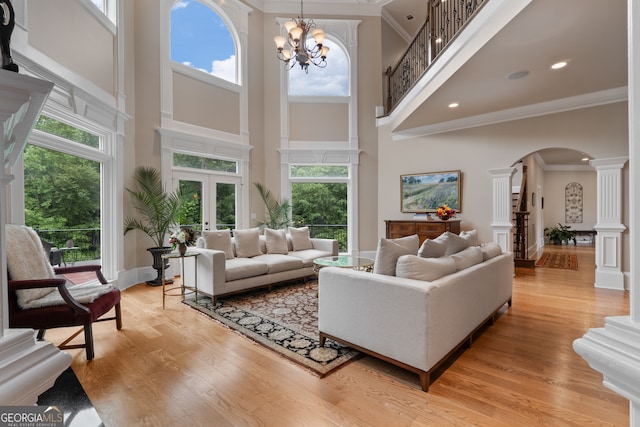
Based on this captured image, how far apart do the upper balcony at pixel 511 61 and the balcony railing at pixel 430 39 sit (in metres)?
0.02

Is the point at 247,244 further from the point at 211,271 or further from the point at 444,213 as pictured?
the point at 444,213

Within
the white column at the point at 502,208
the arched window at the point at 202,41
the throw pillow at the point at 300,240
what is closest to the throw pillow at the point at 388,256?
the throw pillow at the point at 300,240

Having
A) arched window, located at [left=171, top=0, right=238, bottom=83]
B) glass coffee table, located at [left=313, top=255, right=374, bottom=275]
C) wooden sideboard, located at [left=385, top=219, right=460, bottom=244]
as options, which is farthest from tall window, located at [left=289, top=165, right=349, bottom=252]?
glass coffee table, located at [left=313, top=255, right=374, bottom=275]

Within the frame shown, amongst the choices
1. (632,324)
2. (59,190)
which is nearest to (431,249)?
(632,324)

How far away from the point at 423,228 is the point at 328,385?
13.5 ft

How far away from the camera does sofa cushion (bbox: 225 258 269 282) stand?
3904mm

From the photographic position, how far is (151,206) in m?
4.99

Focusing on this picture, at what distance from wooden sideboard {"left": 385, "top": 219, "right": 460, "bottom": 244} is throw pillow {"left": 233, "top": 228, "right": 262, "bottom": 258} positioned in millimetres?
2744

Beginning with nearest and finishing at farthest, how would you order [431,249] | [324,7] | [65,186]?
[431,249] < [65,186] < [324,7]

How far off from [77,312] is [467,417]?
9.17 feet

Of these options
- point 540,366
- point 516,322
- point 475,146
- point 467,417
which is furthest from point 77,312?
point 475,146

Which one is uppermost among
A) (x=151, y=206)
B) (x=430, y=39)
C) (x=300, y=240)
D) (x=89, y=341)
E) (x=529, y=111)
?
(x=430, y=39)

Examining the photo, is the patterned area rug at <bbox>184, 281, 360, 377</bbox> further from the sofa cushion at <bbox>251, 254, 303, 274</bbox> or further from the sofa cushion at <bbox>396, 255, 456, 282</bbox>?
the sofa cushion at <bbox>396, 255, 456, 282</bbox>

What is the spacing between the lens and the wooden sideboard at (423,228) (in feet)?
17.9
